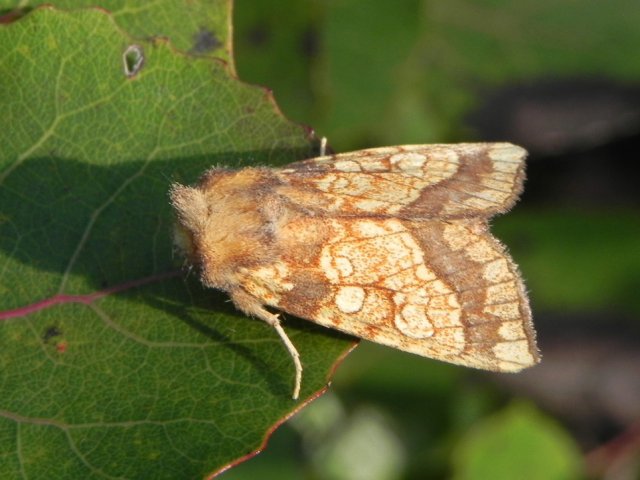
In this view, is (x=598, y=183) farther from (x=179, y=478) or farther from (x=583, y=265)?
(x=179, y=478)

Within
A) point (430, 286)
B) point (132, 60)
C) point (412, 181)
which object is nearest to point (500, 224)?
point (412, 181)

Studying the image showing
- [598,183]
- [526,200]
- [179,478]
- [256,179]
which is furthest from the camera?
[598,183]

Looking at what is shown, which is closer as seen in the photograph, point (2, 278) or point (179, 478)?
point (179, 478)

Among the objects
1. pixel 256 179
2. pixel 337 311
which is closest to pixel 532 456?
pixel 337 311

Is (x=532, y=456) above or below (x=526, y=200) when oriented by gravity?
below

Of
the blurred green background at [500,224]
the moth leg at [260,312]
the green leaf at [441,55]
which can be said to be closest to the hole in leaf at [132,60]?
the moth leg at [260,312]

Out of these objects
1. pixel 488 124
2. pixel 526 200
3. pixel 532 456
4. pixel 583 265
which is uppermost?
pixel 488 124

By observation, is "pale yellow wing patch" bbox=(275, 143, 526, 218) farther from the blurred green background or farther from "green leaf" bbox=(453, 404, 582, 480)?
"green leaf" bbox=(453, 404, 582, 480)
